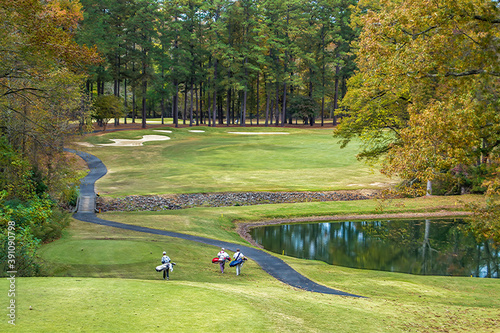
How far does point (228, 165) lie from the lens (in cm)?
5003

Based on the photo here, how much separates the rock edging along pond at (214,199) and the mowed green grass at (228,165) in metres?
1.34

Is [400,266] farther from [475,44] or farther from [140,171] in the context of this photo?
[140,171]

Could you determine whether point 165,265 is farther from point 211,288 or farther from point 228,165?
point 228,165

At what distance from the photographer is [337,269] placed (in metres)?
20.9

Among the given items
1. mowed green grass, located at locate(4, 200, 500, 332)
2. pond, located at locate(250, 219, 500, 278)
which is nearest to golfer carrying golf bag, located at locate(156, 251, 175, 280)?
mowed green grass, located at locate(4, 200, 500, 332)

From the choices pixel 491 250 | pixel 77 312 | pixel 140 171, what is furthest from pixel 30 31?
pixel 140 171

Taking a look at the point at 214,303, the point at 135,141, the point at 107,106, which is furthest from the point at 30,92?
the point at 107,106

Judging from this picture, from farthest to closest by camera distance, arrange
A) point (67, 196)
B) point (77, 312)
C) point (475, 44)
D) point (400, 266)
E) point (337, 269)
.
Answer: point (67, 196) < point (400, 266) < point (337, 269) < point (475, 44) < point (77, 312)

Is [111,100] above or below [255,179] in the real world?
above

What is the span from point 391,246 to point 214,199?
16.3 metres

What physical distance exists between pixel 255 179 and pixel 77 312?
118 feet

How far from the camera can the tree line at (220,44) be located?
73.3 m

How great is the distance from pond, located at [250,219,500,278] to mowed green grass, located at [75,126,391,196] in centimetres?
606

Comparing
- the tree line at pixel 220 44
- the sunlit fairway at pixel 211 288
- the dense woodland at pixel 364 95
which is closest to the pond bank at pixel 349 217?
the sunlit fairway at pixel 211 288
